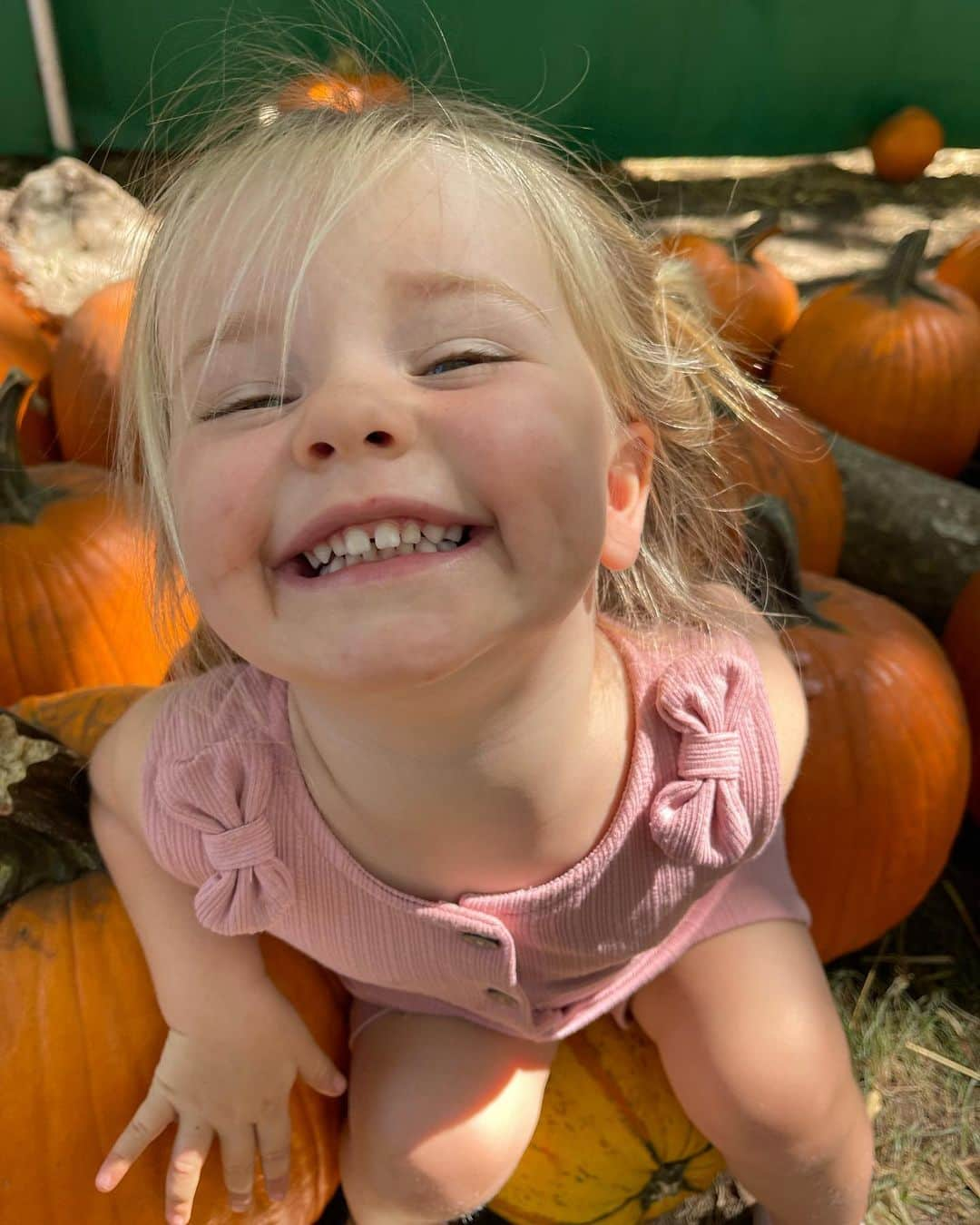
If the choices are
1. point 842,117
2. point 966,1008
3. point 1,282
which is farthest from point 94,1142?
point 842,117

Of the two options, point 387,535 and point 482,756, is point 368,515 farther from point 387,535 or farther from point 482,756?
point 482,756

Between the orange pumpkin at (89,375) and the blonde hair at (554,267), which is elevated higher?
the blonde hair at (554,267)

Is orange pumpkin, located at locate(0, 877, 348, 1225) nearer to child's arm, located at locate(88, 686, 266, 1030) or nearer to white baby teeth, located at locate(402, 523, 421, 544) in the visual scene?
child's arm, located at locate(88, 686, 266, 1030)

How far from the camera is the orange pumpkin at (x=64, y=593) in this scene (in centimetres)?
164

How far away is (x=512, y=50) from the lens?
4891 millimetres

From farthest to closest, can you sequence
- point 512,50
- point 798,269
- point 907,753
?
1. point 512,50
2. point 798,269
3. point 907,753

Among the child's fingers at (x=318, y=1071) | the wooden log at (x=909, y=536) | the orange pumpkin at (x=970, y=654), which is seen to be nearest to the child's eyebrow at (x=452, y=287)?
the child's fingers at (x=318, y=1071)

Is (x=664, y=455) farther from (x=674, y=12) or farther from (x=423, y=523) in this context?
(x=674, y=12)

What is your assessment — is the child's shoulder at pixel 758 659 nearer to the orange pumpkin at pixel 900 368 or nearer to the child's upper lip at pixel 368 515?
the child's upper lip at pixel 368 515

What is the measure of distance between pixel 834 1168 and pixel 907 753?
1.72ft

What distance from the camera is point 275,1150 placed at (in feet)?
3.88

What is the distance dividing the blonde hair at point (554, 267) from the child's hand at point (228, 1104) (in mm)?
424

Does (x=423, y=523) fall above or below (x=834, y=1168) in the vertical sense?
above

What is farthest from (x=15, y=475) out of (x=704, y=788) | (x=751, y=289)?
(x=751, y=289)
